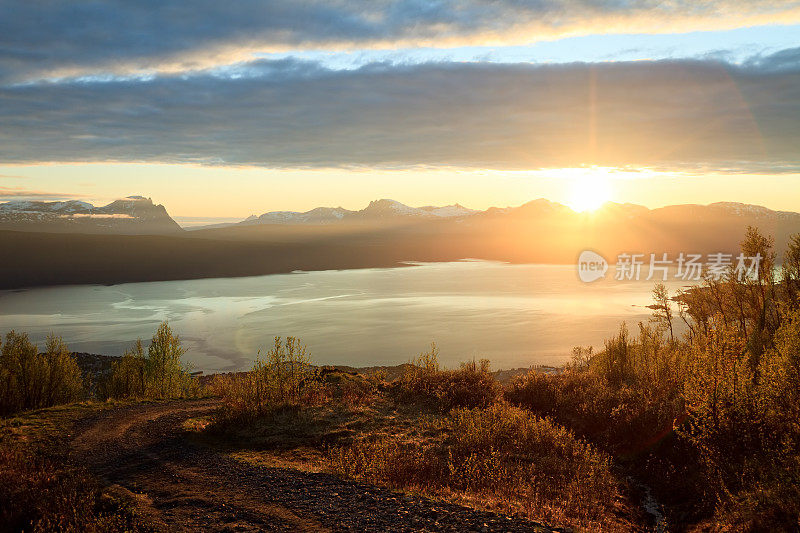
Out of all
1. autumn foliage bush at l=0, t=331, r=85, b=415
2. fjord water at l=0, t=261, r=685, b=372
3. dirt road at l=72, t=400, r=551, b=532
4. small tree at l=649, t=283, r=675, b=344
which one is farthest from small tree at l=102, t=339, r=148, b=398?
small tree at l=649, t=283, r=675, b=344

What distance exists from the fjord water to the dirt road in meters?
75.6

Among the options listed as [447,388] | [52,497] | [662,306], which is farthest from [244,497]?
[662,306]

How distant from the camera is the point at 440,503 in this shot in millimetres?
14008

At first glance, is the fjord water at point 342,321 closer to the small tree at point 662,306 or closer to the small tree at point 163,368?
the small tree at point 163,368

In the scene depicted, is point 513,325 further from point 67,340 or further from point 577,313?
point 67,340

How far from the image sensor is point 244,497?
14188mm

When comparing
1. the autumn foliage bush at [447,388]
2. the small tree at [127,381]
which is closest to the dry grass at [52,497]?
the autumn foliage bush at [447,388]

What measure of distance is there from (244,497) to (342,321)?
126003mm

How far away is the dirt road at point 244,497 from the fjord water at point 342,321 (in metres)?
75.6

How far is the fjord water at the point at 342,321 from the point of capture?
103562 mm

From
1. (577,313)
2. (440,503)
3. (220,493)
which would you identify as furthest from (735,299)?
(577,313)

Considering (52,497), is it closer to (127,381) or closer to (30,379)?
(30,379)

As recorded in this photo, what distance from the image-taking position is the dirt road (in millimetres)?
12648

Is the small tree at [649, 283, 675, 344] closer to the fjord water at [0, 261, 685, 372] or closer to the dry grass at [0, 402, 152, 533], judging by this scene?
the dry grass at [0, 402, 152, 533]
